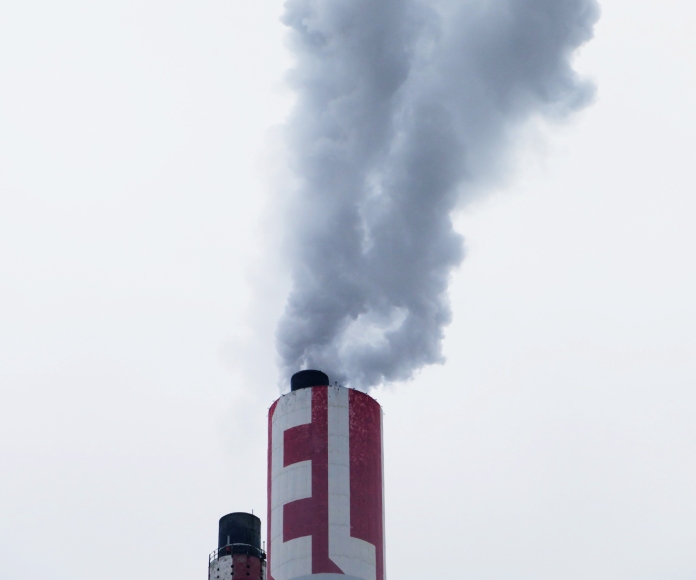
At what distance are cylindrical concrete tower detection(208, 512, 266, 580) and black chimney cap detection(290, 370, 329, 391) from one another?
A: 1043 cm

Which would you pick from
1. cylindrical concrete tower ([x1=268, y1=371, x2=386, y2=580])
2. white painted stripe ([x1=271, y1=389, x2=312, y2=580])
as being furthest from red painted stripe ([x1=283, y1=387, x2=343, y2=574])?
white painted stripe ([x1=271, y1=389, x2=312, y2=580])

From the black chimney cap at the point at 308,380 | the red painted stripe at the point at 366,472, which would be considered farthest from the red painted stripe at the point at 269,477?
the red painted stripe at the point at 366,472

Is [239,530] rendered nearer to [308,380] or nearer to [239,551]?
[239,551]

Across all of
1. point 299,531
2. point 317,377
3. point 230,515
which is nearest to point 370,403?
point 317,377

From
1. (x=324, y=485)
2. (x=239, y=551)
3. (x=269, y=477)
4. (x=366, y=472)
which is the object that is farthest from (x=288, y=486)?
(x=239, y=551)

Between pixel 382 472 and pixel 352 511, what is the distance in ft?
12.2

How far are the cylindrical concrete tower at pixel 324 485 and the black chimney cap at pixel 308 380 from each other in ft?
0.18

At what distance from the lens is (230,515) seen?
63.5 meters

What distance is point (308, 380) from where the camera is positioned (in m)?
56.8

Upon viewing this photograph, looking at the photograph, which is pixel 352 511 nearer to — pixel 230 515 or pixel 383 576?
pixel 383 576

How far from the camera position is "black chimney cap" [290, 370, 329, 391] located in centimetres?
5672

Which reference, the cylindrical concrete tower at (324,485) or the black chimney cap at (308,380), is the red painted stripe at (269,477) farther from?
the black chimney cap at (308,380)

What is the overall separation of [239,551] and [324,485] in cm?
1164

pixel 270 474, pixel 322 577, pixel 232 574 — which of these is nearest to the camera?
pixel 322 577
